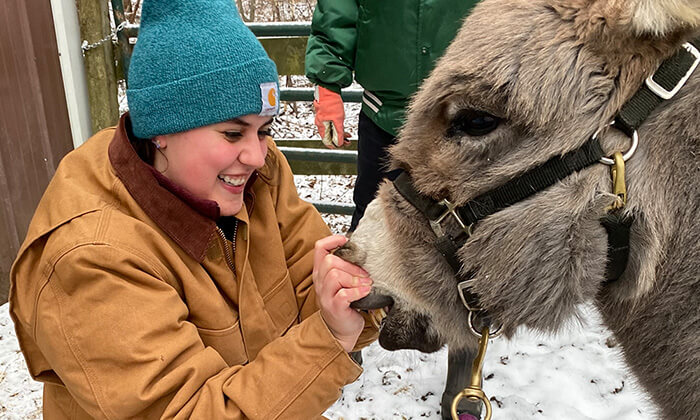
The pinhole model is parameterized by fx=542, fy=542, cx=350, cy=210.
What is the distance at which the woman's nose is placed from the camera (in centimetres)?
170

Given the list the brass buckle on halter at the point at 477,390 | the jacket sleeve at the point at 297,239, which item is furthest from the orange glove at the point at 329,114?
the brass buckle on halter at the point at 477,390

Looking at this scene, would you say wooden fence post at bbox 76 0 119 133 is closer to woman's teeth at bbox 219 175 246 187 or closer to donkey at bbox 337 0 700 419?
woman's teeth at bbox 219 175 246 187

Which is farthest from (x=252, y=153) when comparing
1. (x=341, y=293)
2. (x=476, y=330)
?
(x=476, y=330)

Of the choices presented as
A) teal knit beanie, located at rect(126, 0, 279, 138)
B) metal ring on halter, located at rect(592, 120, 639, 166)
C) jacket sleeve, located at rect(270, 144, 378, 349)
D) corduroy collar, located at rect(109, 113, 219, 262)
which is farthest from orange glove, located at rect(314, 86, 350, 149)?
metal ring on halter, located at rect(592, 120, 639, 166)

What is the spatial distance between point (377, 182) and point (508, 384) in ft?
5.10

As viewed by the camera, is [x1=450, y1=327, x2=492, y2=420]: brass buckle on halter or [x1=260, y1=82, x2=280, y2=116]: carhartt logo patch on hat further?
[x1=260, y1=82, x2=280, y2=116]: carhartt logo patch on hat

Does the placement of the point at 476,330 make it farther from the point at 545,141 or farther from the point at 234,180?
the point at 234,180

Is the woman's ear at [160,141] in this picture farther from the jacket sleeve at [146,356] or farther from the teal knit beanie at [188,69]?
the jacket sleeve at [146,356]

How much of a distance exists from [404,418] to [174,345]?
78.9 inches

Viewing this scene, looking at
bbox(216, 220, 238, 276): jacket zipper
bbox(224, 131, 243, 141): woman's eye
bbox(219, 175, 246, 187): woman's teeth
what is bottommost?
bbox(216, 220, 238, 276): jacket zipper

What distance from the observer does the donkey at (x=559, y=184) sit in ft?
4.19

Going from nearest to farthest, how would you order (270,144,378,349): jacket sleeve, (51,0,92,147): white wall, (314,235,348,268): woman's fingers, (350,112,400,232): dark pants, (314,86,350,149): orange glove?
(314,235,348,268): woman's fingers
(270,144,378,349): jacket sleeve
(350,112,400,232): dark pants
(314,86,350,149): orange glove
(51,0,92,147): white wall

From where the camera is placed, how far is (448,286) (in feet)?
5.03

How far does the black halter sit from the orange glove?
168 cm
